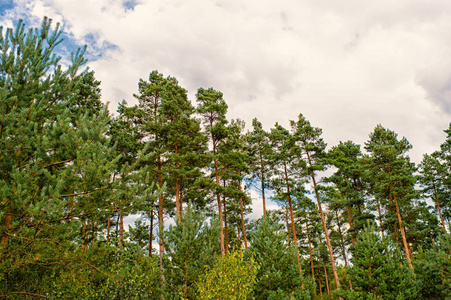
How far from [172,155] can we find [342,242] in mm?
28915

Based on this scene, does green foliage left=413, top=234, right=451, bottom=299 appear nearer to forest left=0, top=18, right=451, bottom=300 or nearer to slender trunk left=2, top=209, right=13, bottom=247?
forest left=0, top=18, right=451, bottom=300

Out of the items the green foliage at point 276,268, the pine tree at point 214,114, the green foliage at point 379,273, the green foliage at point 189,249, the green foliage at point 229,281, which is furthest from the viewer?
the pine tree at point 214,114

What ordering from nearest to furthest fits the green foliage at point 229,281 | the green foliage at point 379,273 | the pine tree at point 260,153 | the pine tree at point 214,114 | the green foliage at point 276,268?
the green foliage at point 229,281 < the green foliage at point 379,273 < the green foliage at point 276,268 < the pine tree at point 214,114 < the pine tree at point 260,153

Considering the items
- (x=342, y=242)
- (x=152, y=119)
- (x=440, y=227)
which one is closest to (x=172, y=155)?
(x=152, y=119)

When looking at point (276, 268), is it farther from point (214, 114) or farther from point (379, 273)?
point (214, 114)

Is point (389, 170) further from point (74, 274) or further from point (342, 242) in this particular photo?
point (74, 274)

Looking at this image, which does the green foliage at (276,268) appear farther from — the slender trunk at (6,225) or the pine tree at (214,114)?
the slender trunk at (6,225)

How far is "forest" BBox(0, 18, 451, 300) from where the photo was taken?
224 inches

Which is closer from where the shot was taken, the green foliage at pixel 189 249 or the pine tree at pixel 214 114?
the green foliage at pixel 189 249

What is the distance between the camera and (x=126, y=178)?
22.1 ft

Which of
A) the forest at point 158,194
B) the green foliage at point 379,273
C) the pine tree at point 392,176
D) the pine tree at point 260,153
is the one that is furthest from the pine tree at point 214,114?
the pine tree at point 392,176

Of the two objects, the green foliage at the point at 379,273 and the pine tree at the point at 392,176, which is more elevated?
the pine tree at the point at 392,176

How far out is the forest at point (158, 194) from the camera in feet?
18.7

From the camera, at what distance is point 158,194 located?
6770 mm
